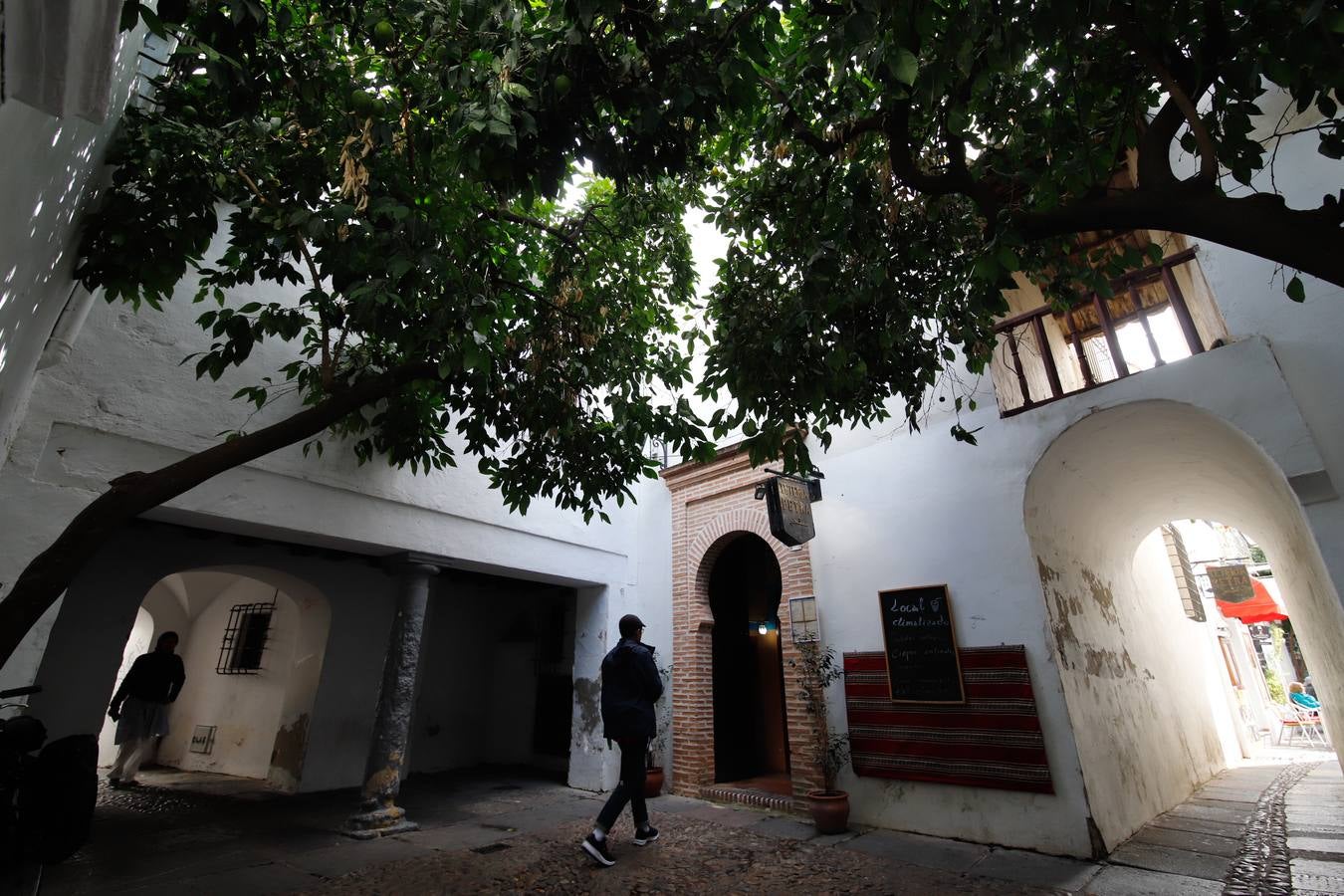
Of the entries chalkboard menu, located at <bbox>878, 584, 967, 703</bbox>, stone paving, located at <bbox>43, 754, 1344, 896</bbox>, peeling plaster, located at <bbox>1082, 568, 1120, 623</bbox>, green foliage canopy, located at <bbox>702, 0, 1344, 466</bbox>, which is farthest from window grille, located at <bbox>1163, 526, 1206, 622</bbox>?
green foliage canopy, located at <bbox>702, 0, 1344, 466</bbox>

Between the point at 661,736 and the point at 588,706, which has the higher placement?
the point at 588,706

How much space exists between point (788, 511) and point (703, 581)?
2.31m

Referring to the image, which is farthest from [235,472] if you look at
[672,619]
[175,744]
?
[175,744]

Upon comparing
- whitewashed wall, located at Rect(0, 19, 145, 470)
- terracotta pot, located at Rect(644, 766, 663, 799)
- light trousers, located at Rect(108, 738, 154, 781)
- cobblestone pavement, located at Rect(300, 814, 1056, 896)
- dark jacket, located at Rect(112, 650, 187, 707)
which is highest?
whitewashed wall, located at Rect(0, 19, 145, 470)

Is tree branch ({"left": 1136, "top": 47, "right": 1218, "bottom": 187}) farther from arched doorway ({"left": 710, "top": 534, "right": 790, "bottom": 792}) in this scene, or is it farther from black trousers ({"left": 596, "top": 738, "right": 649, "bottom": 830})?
arched doorway ({"left": 710, "top": 534, "right": 790, "bottom": 792})

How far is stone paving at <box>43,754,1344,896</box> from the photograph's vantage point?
4430 millimetres

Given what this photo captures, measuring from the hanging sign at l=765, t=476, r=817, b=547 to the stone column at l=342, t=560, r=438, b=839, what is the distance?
3.92 m

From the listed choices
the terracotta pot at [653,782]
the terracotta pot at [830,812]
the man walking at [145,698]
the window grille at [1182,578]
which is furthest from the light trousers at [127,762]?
the window grille at [1182,578]

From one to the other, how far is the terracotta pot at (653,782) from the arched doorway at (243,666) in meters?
4.37

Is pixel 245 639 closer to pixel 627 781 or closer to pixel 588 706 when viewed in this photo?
pixel 588 706

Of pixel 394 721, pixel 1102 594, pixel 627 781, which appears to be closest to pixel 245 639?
pixel 394 721

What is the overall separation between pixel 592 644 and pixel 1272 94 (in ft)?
30.1

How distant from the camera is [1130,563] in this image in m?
8.14

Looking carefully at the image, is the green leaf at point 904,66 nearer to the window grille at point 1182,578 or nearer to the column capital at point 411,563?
the column capital at point 411,563
